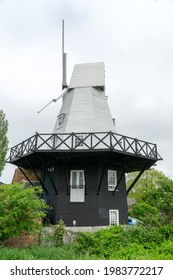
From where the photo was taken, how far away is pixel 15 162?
1992cm

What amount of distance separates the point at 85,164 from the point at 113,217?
3.65 metres

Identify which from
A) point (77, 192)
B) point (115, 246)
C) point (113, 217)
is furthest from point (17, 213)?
point (113, 217)

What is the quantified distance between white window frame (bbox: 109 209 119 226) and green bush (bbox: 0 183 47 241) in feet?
18.8

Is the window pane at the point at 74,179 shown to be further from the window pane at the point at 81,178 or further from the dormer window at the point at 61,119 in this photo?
the dormer window at the point at 61,119

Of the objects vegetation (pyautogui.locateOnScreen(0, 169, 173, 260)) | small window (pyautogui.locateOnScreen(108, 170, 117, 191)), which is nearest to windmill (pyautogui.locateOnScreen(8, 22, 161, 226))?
small window (pyautogui.locateOnScreen(108, 170, 117, 191))

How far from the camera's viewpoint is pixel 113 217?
18.3 metres

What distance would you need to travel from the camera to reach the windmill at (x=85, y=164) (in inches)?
667

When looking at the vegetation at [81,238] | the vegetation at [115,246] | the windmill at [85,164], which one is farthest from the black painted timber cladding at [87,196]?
the vegetation at [115,246]

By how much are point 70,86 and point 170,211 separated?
38.3ft

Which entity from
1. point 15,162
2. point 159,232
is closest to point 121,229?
point 159,232

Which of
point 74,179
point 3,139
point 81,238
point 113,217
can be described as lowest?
point 81,238

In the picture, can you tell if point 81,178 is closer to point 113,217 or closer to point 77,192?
point 77,192

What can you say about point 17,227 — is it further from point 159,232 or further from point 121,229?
point 159,232

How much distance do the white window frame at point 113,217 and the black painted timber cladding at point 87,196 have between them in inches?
9.8
